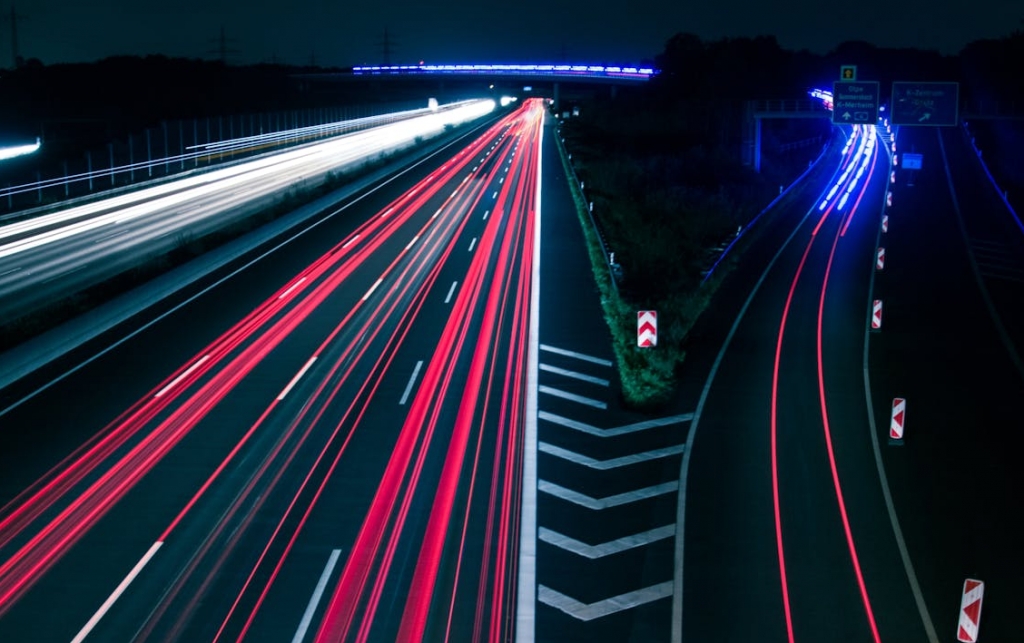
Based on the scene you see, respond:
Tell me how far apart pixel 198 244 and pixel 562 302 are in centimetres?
1277

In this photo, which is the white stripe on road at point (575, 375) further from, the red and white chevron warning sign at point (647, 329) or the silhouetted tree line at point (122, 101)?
the silhouetted tree line at point (122, 101)

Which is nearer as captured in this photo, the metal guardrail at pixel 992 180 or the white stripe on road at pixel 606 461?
the white stripe on road at pixel 606 461

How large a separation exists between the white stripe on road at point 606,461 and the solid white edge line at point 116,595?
6.13m

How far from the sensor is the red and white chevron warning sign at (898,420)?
1819cm

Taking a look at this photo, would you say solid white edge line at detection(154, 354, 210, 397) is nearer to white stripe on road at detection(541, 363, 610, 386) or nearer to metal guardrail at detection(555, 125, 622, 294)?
white stripe on road at detection(541, 363, 610, 386)

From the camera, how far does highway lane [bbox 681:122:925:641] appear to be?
461 inches

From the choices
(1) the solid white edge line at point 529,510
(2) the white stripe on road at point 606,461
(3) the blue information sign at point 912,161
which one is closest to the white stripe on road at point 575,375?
(1) the solid white edge line at point 529,510

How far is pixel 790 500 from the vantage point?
15.2 m

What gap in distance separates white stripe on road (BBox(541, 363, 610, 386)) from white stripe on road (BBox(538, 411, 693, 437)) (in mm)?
2071

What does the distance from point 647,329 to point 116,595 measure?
38.5 feet

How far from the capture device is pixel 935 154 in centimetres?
8088

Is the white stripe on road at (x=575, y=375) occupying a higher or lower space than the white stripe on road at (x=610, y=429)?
higher

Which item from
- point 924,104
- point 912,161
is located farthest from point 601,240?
point 912,161

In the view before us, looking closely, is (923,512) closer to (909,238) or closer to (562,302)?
(562,302)
